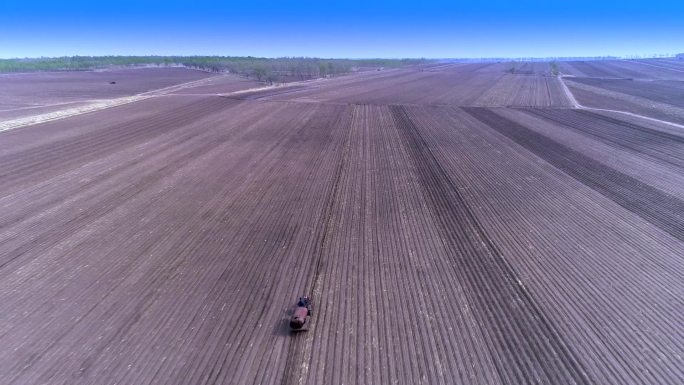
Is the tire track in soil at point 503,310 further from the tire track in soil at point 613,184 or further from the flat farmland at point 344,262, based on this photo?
the tire track in soil at point 613,184

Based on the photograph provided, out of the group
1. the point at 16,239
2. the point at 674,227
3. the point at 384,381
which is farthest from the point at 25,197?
the point at 674,227

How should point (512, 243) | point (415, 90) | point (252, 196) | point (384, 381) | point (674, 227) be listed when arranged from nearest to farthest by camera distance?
→ point (384, 381) < point (512, 243) < point (674, 227) < point (252, 196) < point (415, 90)

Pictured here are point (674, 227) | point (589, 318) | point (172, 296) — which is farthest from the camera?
point (674, 227)

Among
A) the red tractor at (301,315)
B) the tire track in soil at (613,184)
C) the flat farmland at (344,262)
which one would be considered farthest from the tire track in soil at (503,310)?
the tire track in soil at (613,184)

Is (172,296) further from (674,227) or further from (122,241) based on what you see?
(674,227)

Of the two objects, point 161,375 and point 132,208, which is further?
point 132,208

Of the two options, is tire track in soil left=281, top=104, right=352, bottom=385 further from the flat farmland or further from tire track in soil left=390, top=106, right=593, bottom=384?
tire track in soil left=390, top=106, right=593, bottom=384

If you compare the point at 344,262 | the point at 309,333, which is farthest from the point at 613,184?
the point at 309,333
